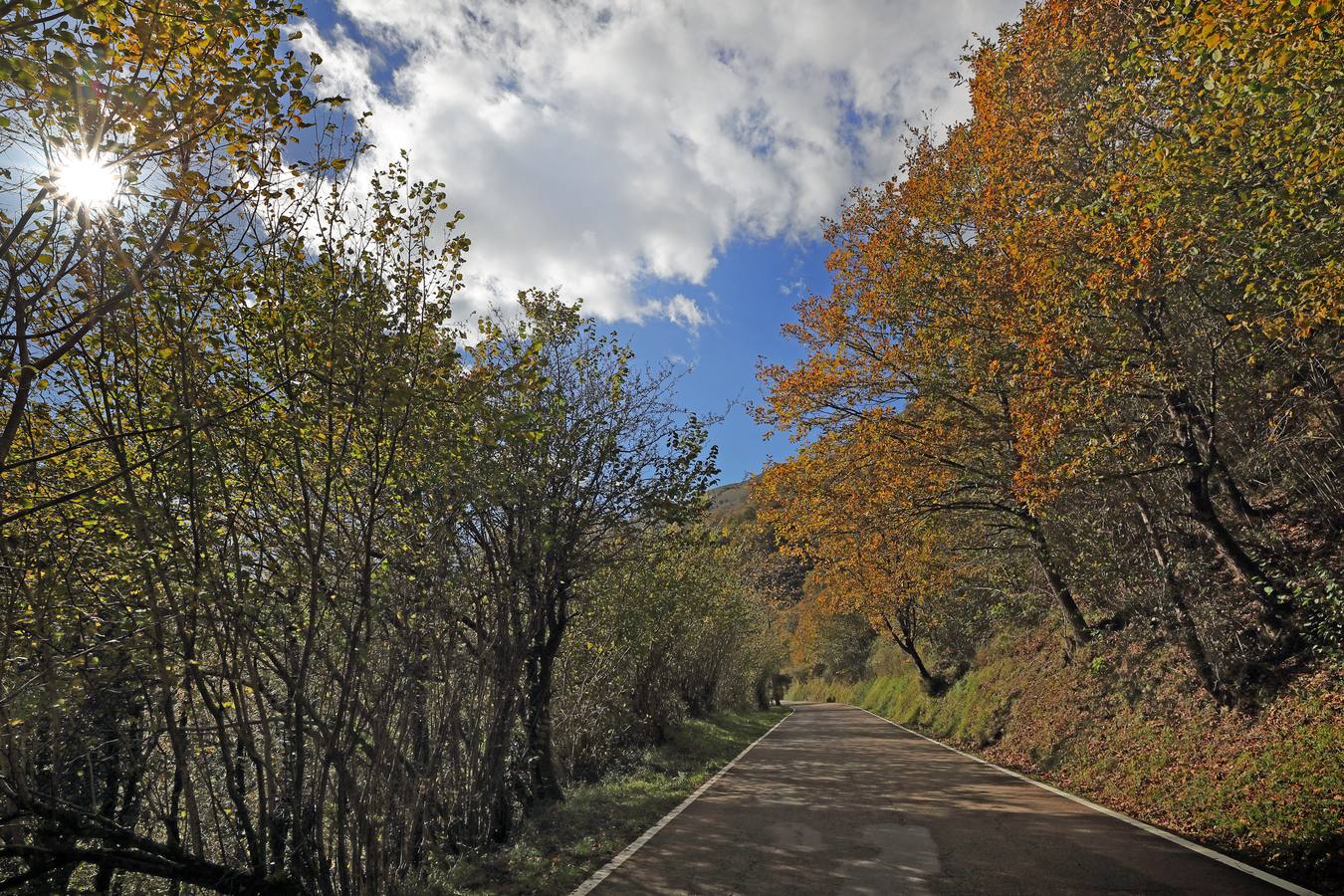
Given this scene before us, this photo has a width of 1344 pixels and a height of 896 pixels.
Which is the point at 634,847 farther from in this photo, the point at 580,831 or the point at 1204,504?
the point at 1204,504

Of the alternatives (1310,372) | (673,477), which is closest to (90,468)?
(673,477)

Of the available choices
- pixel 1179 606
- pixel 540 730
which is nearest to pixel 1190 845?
pixel 1179 606

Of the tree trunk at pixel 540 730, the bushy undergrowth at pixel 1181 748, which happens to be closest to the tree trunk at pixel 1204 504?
the bushy undergrowth at pixel 1181 748

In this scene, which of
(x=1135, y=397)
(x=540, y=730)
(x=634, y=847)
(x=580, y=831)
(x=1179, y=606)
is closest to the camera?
(x=634, y=847)

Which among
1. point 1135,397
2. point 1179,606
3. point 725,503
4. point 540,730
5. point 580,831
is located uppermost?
point 725,503

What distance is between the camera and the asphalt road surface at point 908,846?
5.87 metres

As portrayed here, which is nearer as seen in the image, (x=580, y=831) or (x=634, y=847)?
(x=634, y=847)

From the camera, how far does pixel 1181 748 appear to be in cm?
946

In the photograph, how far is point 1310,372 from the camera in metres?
8.88

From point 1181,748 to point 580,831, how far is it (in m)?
8.42

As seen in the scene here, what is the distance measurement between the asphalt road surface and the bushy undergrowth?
715 millimetres

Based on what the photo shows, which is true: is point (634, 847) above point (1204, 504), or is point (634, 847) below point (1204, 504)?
below

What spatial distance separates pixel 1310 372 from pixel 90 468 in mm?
13709

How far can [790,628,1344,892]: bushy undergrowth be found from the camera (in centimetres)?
640
